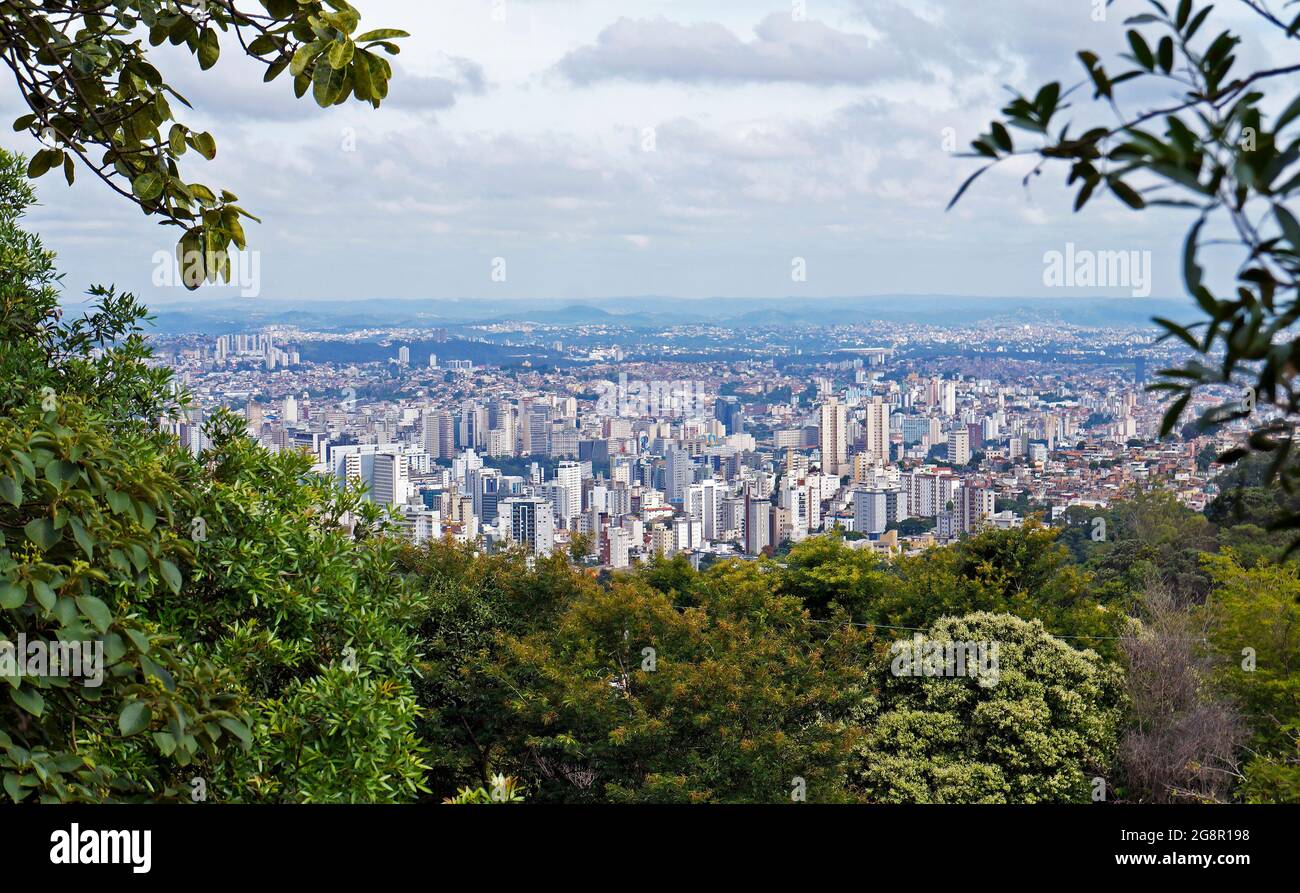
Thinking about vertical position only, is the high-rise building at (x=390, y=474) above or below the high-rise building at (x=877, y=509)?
above

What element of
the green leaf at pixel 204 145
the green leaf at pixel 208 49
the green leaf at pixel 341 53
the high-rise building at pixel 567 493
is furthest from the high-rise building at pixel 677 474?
the green leaf at pixel 341 53

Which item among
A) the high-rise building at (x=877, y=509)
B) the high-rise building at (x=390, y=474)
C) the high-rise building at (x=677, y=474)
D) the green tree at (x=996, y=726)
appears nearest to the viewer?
the green tree at (x=996, y=726)

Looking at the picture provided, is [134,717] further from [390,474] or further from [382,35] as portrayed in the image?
[390,474]

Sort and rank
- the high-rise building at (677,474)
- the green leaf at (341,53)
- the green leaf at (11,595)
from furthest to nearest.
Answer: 1. the high-rise building at (677,474)
2. the green leaf at (341,53)
3. the green leaf at (11,595)

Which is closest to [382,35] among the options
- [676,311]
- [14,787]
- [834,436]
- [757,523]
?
[14,787]

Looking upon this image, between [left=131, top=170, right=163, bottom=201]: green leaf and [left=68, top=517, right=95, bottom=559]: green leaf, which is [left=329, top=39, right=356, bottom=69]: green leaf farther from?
[left=68, top=517, right=95, bottom=559]: green leaf

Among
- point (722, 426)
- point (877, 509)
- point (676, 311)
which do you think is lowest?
point (877, 509)

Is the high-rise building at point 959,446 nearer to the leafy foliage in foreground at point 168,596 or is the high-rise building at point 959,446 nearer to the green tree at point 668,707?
the green tree at point 668,707
